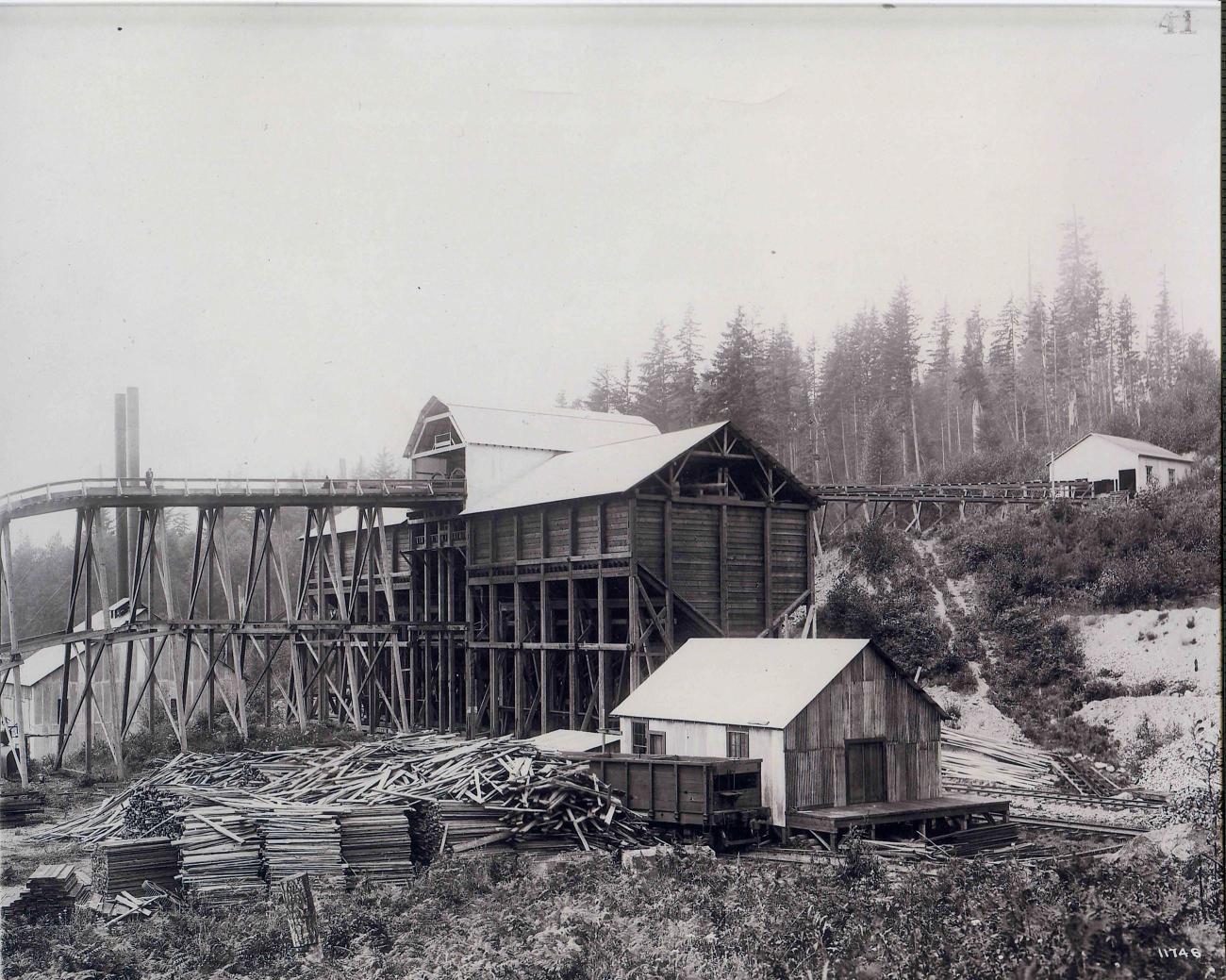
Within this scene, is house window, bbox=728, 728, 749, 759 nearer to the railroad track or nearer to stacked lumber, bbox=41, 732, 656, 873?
stacked lumber, bbox=41, 732, 656, 873

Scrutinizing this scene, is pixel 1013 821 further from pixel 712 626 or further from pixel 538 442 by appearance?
pixel 538 442

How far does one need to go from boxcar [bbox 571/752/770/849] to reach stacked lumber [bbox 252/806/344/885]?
5928 millimetres

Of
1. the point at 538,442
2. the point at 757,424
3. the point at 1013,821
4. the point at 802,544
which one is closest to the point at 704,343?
the point at 757,424

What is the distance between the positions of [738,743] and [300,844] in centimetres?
850

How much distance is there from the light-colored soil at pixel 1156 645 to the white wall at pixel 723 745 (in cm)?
1222

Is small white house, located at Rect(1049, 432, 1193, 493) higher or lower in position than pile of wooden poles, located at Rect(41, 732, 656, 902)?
higher

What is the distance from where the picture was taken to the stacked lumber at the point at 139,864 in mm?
18016

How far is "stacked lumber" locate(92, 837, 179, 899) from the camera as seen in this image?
59.1 feet

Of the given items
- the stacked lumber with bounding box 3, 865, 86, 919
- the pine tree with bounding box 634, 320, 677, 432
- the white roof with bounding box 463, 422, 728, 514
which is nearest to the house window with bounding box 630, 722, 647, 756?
the white roof with bounding box 463, 422, 728, 514

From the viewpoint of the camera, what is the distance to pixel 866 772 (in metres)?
21.5

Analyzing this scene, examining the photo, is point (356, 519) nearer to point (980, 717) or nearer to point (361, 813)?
point (980, 717)

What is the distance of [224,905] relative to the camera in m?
17.5

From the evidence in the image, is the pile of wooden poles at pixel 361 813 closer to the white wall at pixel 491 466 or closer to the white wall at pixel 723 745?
the white wall at pixel 723 745

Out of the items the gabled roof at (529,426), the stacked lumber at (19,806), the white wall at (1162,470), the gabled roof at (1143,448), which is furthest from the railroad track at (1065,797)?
the stacked lumber at (19,806)
